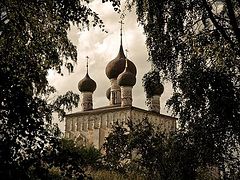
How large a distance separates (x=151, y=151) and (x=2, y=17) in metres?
9.85

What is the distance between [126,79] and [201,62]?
26.4 meters

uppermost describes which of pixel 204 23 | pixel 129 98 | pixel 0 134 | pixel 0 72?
pixel 129 98

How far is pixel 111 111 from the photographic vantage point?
36.4 m

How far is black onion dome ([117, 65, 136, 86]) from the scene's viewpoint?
34906mm

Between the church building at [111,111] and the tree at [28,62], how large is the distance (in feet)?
88.7

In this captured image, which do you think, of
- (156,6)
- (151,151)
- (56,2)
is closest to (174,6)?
(156,6)

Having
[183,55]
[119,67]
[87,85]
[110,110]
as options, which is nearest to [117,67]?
A: [119,67]

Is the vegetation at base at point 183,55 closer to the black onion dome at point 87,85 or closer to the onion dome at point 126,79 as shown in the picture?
the onion dome at point 126,79

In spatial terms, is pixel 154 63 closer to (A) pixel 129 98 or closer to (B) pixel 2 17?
(B) pixel 2 17

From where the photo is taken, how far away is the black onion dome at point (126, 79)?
34.9 m

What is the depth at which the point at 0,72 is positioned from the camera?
389 cm

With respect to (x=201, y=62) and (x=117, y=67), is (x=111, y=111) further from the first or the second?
(x=201, y=62)

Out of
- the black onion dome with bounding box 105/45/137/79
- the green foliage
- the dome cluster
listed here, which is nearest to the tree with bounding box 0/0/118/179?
the green foliage

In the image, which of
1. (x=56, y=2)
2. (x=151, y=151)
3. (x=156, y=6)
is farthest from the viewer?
(x=151, y=151)
